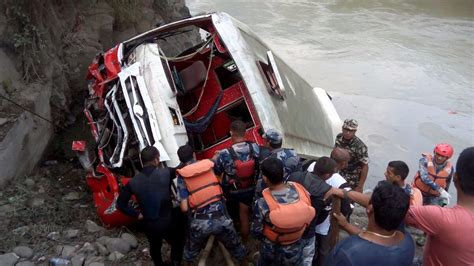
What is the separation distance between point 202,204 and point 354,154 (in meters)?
2.26

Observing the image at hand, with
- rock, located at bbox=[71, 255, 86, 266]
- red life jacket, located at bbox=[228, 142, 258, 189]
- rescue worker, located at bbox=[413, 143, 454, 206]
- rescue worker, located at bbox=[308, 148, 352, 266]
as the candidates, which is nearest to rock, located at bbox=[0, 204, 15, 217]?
rock, located at bbox=[71, 255, 86, 266]

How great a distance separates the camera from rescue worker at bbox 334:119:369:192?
194 inches

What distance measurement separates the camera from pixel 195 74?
562cm

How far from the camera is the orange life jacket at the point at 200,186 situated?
3.36m

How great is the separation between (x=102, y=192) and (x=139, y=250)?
75 centimetres

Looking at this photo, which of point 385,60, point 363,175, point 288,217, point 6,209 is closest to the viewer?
point 288,217

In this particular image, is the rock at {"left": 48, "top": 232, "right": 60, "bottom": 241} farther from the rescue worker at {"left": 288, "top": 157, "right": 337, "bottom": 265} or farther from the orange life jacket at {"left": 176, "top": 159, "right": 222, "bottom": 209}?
the rescue worker at {"left": 288, "top": 157, "right": 337, "bottom": 265}

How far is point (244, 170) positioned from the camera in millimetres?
3746

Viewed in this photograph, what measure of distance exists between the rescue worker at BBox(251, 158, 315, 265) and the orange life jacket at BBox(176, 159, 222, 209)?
0.40 meters

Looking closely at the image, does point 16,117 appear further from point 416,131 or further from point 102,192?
point 416,131

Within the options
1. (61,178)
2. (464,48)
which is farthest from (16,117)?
(464,48)

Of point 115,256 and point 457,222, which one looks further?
point 115,256

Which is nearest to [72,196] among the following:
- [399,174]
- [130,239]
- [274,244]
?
[130,239]

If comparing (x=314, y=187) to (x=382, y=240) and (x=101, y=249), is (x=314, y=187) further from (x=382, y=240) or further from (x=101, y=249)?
(x=101, y=249)
